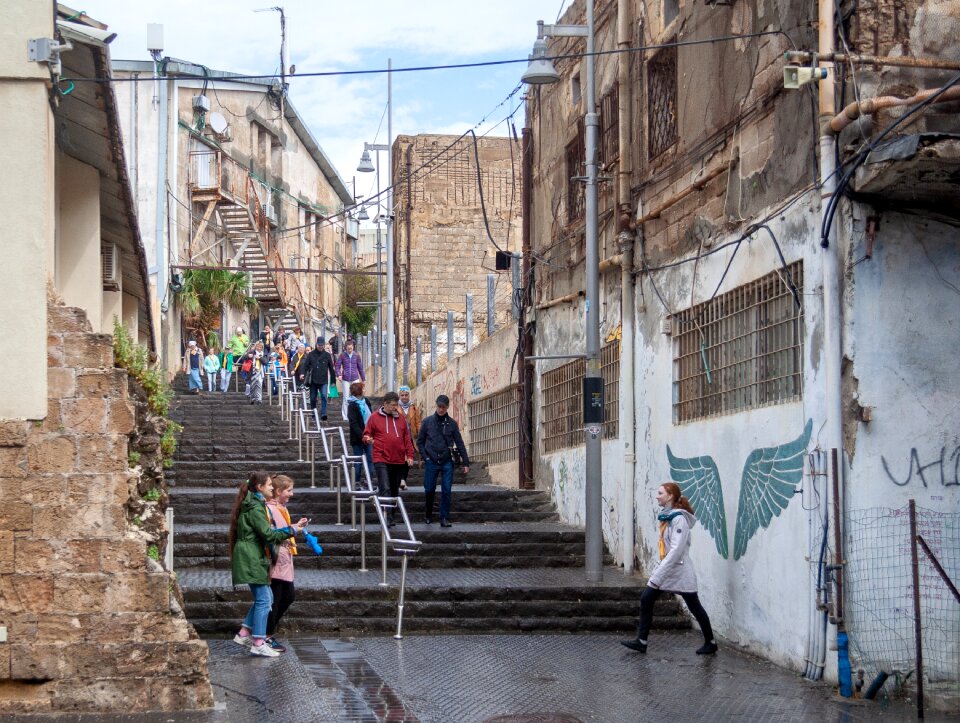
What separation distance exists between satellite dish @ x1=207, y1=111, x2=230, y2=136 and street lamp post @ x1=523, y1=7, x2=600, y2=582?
86.1 feet

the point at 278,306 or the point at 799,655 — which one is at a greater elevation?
the point at 278,306

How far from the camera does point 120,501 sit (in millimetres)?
9422

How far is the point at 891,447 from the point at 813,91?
2.95m

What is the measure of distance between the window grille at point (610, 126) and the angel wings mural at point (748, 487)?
450 centimetres

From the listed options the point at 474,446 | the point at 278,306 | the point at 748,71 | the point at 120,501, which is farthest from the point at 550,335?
the point at 278,306

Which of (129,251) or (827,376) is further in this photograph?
(129,251)

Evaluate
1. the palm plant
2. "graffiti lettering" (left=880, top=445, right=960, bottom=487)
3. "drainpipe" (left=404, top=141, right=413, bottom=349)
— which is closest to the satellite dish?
the palm plant

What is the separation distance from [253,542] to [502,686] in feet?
8.04

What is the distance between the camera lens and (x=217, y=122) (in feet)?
132

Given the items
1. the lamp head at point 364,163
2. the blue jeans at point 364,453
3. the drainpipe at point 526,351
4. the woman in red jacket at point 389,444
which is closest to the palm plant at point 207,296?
the lamp head at point 364,163

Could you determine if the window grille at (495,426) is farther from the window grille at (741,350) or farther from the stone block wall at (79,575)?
the stone block wall at (79,575)

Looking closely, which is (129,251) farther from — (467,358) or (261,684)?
(467,358)

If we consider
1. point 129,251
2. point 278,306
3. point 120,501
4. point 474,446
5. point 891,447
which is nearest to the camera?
point 120,501

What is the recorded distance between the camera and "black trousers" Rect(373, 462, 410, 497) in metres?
16.8
